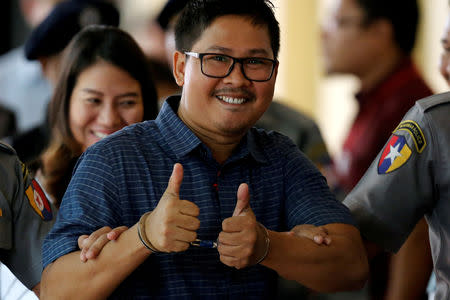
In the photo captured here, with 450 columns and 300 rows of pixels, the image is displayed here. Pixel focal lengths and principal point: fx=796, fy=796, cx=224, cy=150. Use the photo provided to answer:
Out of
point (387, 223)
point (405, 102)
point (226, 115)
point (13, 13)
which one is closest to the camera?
point (226, 115)

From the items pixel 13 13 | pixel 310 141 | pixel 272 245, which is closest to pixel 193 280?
pixel 272 245

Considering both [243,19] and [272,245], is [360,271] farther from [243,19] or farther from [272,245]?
[243,19]

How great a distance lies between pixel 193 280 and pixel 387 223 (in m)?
0.45

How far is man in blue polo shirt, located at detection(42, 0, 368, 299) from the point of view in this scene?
57.5 inches

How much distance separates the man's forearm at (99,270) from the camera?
1.43 meters

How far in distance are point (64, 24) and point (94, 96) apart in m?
0.62

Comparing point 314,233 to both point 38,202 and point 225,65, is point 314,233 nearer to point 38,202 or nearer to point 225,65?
point 225,65

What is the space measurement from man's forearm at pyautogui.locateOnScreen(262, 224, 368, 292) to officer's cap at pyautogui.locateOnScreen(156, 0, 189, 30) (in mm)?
1204

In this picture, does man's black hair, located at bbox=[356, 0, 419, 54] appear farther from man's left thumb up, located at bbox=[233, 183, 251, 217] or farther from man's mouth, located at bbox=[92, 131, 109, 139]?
man's left thumb up, located at bbox=[233, 183, 251, 217]

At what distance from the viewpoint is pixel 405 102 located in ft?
10.1

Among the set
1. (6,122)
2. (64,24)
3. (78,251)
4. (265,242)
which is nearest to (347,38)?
(64,24)

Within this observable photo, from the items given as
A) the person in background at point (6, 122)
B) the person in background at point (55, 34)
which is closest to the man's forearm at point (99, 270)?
the person in background at point (55, 34)

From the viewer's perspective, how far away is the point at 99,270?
145cm

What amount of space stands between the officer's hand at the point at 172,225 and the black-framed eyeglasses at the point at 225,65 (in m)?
0.28
